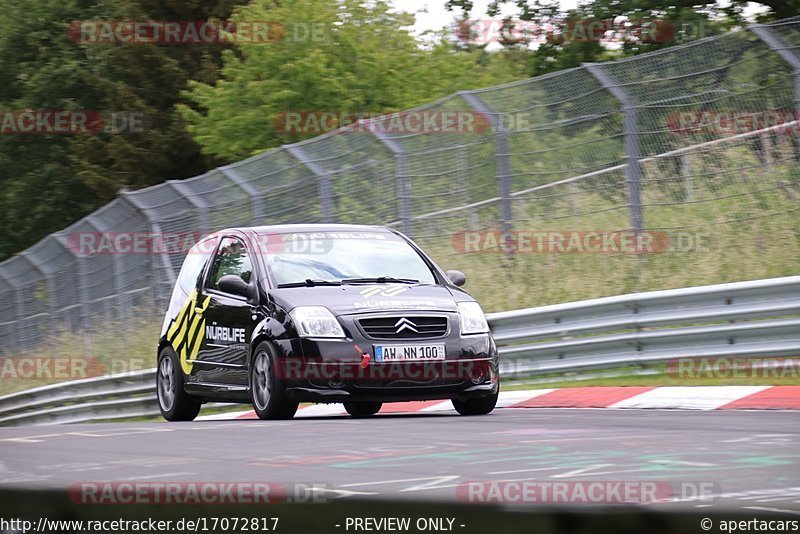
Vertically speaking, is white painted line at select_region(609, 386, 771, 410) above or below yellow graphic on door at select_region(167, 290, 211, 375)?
below

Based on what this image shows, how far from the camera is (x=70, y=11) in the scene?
54.5 meters

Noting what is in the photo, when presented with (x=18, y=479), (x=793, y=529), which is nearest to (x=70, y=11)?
(x=18, y=479)

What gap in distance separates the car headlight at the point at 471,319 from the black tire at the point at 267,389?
1364mm

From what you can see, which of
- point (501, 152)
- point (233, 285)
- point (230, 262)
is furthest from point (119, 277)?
point (233, 285)

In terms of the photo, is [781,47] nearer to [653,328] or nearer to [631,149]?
[631,149]

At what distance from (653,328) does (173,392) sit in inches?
166

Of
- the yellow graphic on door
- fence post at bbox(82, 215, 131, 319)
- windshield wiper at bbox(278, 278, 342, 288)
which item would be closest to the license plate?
windshield wiper at bbox(278, 278, 342, 288)

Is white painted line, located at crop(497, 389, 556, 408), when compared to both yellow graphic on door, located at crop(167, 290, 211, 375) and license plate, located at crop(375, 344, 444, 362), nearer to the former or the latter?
license plate, located at crop(375, 344, 444, 362)

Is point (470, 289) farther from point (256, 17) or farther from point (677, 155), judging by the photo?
point (256, 17)

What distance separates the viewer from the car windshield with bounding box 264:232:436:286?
10312mm

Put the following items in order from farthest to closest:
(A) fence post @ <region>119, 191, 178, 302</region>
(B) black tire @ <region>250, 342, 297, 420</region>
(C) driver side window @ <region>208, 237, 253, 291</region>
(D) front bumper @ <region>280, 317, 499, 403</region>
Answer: (A) fence post @ <region>119, 191, 178, 302</region>, (C) driver side window @ <region>208, 237, 253, 291</region>, (B) black tire @ <region>250, 342, 297, 420</region>, (D) front bumper @ <region>280, 317, 499, 403</region>

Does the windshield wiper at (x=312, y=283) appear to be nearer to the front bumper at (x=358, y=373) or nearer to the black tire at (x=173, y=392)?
the front bumper at (x=358, y=373)

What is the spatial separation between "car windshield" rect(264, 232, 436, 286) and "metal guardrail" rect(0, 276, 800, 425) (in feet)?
7.29

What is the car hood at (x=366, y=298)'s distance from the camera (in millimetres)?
9586
